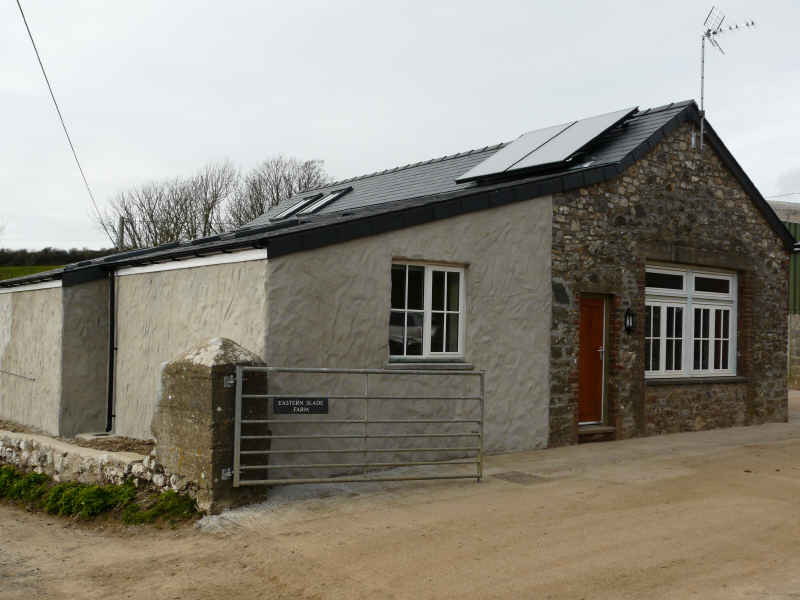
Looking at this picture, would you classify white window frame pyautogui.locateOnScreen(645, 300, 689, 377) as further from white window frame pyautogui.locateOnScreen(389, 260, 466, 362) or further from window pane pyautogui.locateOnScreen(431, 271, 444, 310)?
window pane pyautogui.locateOnScreen(431, 271, 444, 310)

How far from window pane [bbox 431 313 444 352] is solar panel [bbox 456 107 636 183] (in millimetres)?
3429

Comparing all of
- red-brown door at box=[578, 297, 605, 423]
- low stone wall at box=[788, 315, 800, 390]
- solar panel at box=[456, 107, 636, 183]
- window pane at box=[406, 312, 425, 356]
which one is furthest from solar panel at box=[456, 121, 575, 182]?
low stone wall at box=[788, 315, 800, 390]

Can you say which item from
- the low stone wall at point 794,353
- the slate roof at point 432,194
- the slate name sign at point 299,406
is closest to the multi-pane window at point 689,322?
the slate roof at point 432,194

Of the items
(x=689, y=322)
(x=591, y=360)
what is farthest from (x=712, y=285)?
(x=591, y=360)

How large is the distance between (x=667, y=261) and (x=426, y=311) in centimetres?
488

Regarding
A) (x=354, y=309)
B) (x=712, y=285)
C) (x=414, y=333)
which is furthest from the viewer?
(x=712, y=285)

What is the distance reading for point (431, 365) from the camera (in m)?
9.83

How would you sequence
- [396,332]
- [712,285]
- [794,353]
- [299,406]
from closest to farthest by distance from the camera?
[299,406]
[396,332]
[712,285]
[794,353]

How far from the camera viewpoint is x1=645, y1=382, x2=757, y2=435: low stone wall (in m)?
12.5

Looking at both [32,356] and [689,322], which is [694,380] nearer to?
[689,322]

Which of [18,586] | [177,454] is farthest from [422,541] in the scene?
[18,586]

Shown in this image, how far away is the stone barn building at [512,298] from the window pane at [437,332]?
0.03 meters

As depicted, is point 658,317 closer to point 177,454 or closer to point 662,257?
point 662,257

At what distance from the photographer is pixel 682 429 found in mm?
12906
